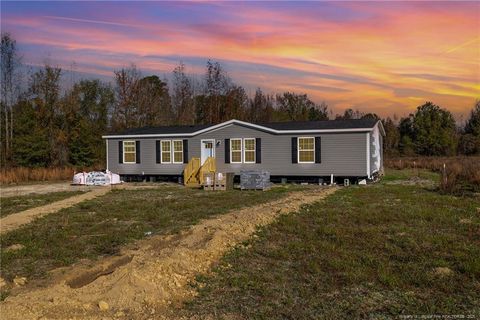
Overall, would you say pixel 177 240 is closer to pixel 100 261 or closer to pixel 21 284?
pixel 100 261

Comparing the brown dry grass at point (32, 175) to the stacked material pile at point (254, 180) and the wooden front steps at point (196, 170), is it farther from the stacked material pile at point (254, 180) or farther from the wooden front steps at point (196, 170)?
the stacked material pile at point (254, 180)

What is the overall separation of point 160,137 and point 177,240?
58.8ft

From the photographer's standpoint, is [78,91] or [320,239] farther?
[78,91]

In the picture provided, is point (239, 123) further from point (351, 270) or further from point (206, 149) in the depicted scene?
point (351, 270)

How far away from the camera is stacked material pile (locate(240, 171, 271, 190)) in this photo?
20578mm

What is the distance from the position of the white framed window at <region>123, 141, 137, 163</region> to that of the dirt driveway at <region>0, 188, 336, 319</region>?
60.9ft

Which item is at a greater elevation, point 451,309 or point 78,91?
point 78,91

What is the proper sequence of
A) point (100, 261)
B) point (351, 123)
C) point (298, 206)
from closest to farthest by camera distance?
point (100, 261), point (298, 206), point (351, 123)

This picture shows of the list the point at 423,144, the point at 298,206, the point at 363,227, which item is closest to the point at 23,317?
the point at 363,227

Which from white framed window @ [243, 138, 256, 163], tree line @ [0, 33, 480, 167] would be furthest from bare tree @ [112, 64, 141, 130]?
white framed window @ [243, 138, 256, 163]

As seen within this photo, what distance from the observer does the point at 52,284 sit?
6.60 meters

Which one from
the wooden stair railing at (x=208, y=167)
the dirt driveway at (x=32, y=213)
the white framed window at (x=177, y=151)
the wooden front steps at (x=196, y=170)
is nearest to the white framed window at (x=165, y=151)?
the white framed window at (x=177, y=151)

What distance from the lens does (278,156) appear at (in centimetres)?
2397

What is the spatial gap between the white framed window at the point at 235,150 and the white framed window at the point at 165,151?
3.82 metres
